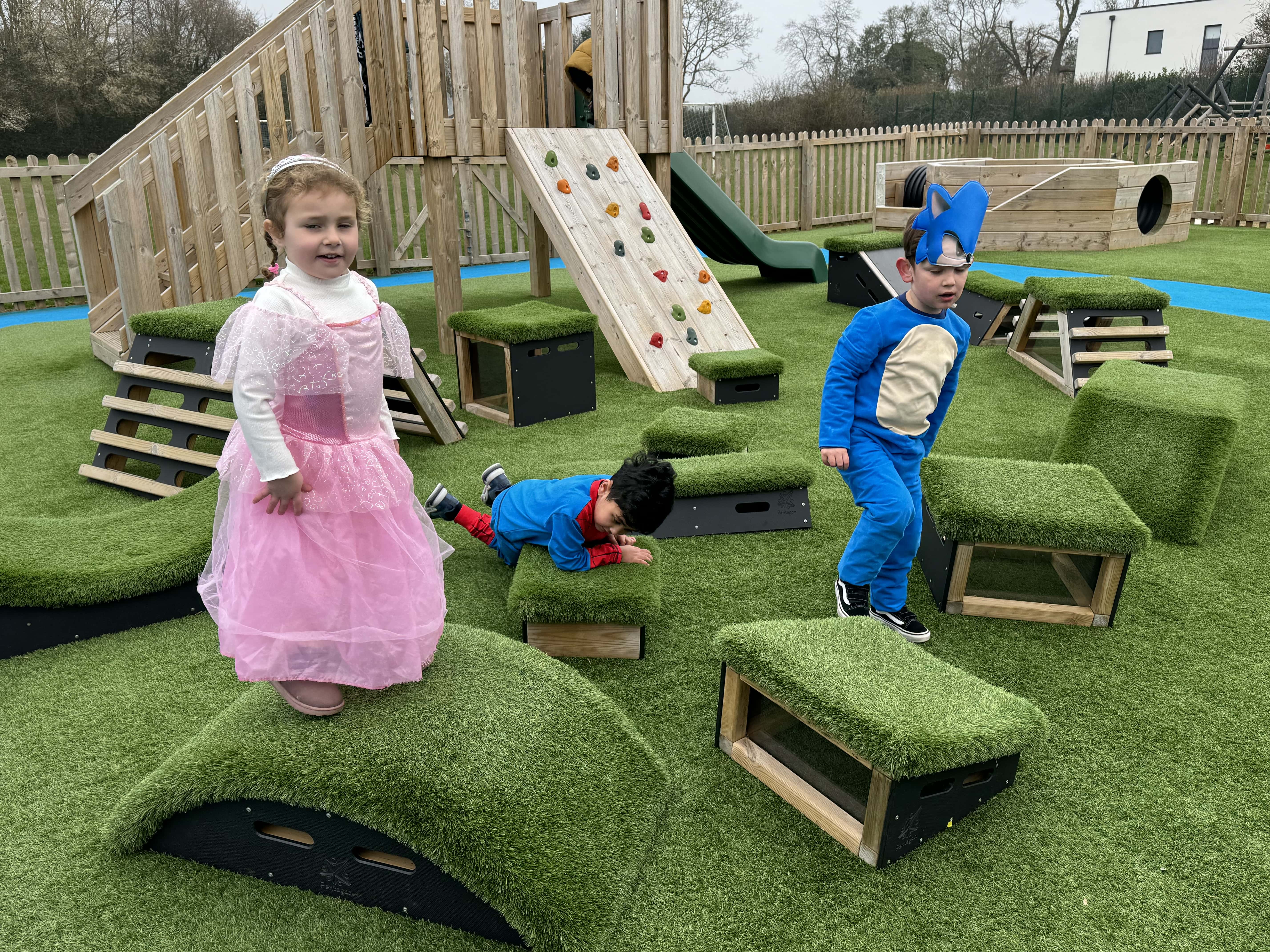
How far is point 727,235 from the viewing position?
1045cm

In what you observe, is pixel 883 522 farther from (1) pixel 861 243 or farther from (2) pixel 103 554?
(1) pixel 861 243

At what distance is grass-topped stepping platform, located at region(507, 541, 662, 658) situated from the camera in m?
3.14

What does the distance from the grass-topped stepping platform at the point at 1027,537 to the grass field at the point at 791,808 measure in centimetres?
11

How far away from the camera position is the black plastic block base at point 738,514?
13.9 feet

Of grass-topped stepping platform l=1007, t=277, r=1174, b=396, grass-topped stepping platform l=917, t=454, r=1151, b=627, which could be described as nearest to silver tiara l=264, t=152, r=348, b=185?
grass-topped stepping platform l=917, t=454, r=1151, b=627

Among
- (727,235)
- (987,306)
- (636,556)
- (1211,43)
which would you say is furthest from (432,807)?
(1211,43)

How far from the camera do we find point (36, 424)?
20.1ft

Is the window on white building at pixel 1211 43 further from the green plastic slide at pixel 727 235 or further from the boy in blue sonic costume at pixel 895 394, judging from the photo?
the boy in blue sonic costume at pixel 895 394

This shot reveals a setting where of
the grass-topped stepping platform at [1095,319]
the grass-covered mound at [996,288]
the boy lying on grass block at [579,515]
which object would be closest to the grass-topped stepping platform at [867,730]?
the boy lying on grass block at [579,515]

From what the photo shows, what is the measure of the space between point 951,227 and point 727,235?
767 centimetres

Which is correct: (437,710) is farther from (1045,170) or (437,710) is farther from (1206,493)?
(1045,170)

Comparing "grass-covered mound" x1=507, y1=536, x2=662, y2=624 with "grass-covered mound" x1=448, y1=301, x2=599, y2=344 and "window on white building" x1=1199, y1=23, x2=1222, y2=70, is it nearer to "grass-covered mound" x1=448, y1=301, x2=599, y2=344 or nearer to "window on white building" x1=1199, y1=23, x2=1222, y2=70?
"grass-covered mound" x1=448, y1=301, x2=599, y2=344

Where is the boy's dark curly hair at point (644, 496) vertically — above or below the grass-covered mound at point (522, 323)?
below

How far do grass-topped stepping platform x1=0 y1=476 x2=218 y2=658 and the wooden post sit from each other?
407cm
